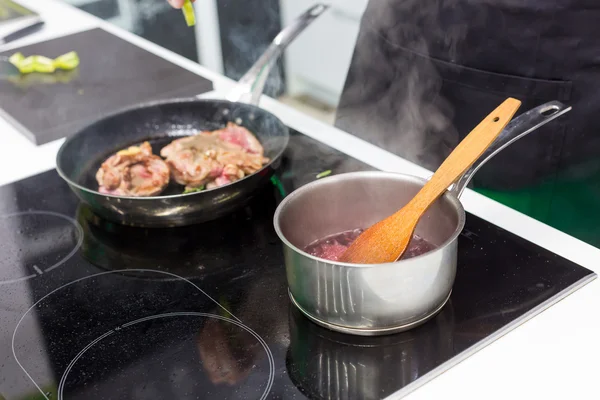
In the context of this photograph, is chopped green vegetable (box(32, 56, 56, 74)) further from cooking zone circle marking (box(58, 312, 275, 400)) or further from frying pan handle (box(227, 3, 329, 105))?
cooking zone circle marking (box(58, 312, 275, 400))

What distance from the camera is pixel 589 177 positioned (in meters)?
1.40

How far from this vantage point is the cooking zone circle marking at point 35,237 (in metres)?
1.06

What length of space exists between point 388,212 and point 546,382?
1.10ft

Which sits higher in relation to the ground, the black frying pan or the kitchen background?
the black frying pan

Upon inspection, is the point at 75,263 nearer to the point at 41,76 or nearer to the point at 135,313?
the point at 135,313

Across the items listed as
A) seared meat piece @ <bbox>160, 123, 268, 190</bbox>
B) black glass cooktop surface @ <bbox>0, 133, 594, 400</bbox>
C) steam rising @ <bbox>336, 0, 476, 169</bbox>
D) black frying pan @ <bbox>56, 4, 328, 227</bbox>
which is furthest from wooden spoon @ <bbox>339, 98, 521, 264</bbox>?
steam rising @ <bbox>336, 0, 476, 169</bbox>

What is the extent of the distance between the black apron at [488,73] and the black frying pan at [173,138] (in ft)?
0.75

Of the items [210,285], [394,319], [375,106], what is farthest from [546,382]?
[375,106]

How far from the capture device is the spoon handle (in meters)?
0.87

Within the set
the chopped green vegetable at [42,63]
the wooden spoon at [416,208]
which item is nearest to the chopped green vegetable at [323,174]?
the wooden spoon at [416,208]

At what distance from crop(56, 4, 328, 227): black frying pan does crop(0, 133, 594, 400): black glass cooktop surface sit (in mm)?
52

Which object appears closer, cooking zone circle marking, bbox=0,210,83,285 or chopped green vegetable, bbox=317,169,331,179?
cooking zone circle marking, bbox=0,210,83,285

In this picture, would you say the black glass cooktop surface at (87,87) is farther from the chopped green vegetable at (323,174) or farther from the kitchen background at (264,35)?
the kitchen background at (264,35)

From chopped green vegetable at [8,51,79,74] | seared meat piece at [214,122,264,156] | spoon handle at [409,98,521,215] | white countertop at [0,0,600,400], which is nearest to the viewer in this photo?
white countertop at [0,0,600,400]
